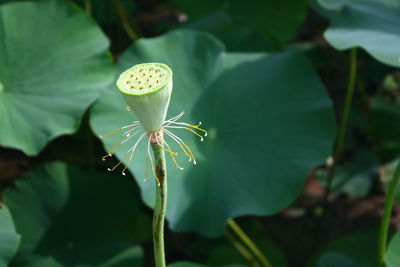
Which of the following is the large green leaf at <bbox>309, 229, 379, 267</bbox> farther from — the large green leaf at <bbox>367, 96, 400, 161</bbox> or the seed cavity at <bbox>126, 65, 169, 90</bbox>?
the seed cavity at <bbox>126, 65, 169, 90</bbox>

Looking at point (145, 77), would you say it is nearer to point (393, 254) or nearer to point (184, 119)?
point (393, 254)

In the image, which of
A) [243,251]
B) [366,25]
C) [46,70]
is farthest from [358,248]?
[46,70]

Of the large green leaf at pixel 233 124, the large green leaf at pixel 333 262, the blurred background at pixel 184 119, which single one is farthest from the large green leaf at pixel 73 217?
the large green leaf at pixel 333 262

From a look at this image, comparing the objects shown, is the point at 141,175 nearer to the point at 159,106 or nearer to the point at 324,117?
the point at 324,117

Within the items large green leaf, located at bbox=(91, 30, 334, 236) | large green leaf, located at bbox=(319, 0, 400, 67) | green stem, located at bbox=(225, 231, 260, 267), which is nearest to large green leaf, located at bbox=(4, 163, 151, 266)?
large green leaf, located at bbox=(91, 30, 334, 236)

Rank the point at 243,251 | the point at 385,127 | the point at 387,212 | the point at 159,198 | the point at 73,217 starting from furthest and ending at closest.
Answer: the point at 385,127, the point at 243,251, the point at 73,217, the point at 387,212, the point at 159,198

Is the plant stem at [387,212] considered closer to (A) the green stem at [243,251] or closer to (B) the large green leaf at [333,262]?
(B) the large green leaf at [333,262]

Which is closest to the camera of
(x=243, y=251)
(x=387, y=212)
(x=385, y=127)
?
(x=387, y=212)
